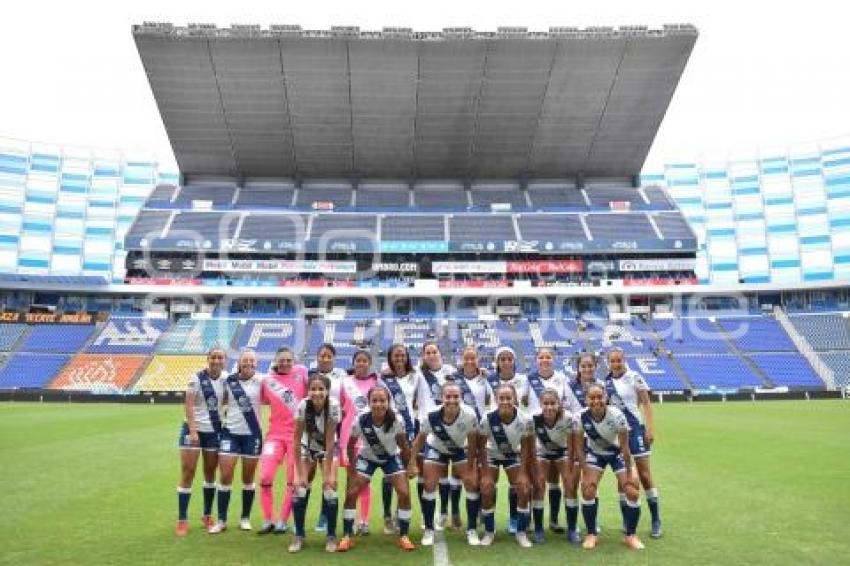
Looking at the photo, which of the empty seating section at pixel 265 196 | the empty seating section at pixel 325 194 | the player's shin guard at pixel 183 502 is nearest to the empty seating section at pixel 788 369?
the empty seating section at pixel 325 194

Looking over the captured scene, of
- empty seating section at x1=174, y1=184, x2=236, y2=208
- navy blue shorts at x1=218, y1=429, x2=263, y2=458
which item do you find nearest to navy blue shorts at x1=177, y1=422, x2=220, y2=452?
navy blue shorts at x1=218, y1=429, x2=263, y2=458

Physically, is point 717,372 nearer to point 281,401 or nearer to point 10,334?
point 281,401

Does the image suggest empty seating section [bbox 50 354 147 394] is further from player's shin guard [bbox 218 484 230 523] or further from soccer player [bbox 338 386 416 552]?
soccer player [bbox 338 386 416 552]

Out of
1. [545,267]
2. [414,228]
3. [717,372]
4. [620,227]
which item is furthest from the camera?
[620,227]

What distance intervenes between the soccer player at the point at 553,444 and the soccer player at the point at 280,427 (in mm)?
2972

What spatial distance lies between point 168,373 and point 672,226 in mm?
41984

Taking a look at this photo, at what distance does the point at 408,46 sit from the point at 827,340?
37.6 meters

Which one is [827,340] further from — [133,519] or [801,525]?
[133,519]

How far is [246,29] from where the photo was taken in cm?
4475

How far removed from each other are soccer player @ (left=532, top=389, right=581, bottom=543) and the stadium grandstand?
37.2 m

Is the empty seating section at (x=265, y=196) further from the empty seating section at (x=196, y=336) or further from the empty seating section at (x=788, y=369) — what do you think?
the empty seating section at (x=788, y=369)

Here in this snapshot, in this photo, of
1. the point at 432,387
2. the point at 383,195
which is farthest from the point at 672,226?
the point at 432,387

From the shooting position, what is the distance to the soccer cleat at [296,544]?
715 cm

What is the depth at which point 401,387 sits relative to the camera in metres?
8.15
